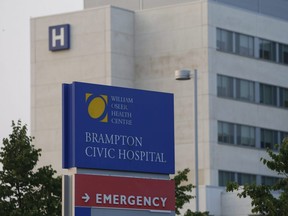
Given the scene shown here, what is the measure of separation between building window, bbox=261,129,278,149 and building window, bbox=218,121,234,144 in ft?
10.0

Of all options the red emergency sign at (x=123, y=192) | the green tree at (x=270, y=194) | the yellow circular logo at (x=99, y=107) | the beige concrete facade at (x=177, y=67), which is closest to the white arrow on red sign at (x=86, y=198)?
the red emergency sign at (x=123, y=192)

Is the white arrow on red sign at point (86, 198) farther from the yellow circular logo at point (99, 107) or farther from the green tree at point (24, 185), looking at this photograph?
the green tree at point (24, 185)

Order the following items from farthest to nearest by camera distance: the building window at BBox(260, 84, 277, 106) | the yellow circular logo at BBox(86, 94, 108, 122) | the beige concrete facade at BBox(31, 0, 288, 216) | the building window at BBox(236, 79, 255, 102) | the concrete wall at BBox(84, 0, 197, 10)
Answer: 1. the concrete wall at BBox(84, 0, 197, 10)
2. the building window at BBox(260, 84, 277, 106)
3. the building window at BBox(236, 79, 255, 102)
4. the beige concrete facade at BBox(31, 0, 288, 216)
5. the yellow circular logo at BBox(86, 94, 108, 122)

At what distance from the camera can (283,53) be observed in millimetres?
96062

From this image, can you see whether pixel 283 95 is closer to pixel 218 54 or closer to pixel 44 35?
pixel 218 54

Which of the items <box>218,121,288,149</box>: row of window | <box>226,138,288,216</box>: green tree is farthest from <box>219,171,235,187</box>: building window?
<box>226,138,288,216</box>: green tree

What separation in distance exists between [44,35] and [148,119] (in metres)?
55.5

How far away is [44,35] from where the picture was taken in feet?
315

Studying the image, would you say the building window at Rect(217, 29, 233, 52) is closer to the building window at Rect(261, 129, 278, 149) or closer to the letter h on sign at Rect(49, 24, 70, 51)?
the building window at Rect(261, 129, 278, 149)

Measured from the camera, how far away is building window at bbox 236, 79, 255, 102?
303 feet

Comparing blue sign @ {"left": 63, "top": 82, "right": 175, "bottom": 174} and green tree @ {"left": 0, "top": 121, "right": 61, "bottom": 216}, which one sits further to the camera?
green tree @ {"left": 0, "top": 121, "right": 61, "bottom": 216}

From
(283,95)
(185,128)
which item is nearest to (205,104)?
(185,128)

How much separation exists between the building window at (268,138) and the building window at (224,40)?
631 cm

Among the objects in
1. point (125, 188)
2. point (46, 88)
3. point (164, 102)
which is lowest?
point (125, 188)
